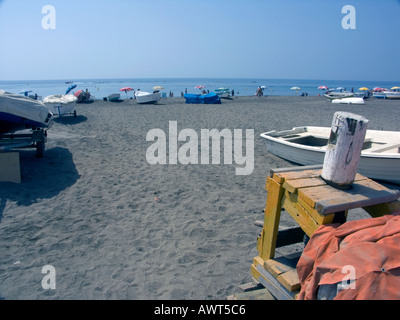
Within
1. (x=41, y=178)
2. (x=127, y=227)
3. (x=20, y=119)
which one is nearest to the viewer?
(x=127, y=227)

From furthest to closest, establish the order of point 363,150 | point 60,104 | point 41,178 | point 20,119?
point 60,104 → point 20,119 → point 363,150 → point 41,178

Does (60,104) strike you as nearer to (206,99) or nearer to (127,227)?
(127,227)

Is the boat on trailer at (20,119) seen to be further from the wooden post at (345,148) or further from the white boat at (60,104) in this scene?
the white boat at (60,104)

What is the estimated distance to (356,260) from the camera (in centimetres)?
155

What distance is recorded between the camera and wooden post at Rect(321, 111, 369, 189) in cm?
205

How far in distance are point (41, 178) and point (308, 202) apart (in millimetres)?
6701

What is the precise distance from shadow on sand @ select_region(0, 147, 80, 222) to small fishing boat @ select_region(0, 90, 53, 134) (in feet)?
3.15

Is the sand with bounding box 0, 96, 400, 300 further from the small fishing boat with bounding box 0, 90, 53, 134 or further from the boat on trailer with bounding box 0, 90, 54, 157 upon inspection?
the small fishing boat with bounding box 0, 90, 53, 134

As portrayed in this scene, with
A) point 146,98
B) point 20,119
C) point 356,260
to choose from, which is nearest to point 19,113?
point 20,119

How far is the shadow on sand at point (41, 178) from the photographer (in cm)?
574

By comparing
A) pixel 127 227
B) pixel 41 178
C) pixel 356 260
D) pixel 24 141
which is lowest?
pixel 127 227

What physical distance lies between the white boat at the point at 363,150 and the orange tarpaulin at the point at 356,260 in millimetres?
5294

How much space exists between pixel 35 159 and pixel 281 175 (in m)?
7.89

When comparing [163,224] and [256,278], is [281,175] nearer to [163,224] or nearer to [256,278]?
[256,278]
